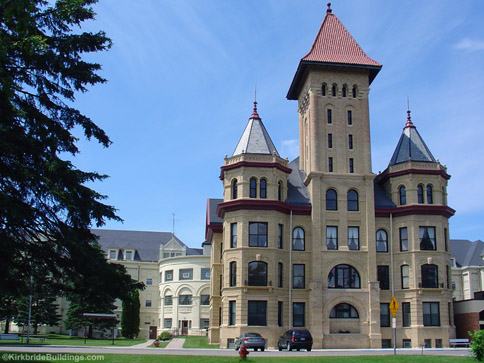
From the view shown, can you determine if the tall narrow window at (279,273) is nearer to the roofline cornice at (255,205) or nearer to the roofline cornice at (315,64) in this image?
the roofline cornice at (255,205)

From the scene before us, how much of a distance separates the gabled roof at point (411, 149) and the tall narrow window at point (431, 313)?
12.1m

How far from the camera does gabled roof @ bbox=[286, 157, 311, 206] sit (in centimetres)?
4684

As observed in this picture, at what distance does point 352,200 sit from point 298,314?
10.5 meters

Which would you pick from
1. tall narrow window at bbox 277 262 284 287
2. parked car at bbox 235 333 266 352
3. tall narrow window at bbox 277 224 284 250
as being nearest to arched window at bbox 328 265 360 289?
tall narrow window at bbox 277 262 284 287

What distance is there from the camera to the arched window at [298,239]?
4606cm

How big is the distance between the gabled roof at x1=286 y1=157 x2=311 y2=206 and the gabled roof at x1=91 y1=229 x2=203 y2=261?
1631 inches

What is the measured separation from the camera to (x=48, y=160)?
18.5 meters

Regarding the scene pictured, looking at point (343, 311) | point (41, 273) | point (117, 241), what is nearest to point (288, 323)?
point (343, 311)

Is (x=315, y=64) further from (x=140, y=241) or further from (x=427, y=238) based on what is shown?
(x=140, y=241)

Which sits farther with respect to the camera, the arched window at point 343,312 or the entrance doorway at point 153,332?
the entrance doorway at point 153,332

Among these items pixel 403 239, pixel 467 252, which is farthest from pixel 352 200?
pixel 467 252

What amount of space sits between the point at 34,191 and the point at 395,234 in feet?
115

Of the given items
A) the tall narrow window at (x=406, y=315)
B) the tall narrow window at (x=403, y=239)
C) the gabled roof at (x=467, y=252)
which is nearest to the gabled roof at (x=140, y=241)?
the gabled roof at (x=467, y=252)

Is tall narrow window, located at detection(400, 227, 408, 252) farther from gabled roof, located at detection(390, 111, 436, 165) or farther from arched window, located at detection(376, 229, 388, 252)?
gabled roof, located at detection(390, 111, 436, 165)
